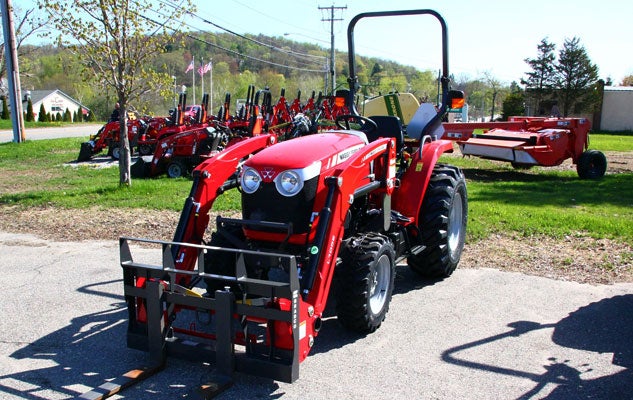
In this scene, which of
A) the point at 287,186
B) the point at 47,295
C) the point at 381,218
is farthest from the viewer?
the point at 47,295

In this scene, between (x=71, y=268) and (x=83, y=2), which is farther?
(x=83, y=2)

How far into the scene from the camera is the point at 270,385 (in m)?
3.84

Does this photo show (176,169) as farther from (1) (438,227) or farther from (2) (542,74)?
(2) (542,74)

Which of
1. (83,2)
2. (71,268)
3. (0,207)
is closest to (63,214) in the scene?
(0,207)

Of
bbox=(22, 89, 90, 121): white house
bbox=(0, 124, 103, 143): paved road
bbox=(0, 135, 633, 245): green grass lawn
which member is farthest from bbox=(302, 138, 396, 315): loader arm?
bbox=(22, 89, 90, 121): white house

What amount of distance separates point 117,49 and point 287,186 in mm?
7873

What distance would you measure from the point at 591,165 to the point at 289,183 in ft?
38.5

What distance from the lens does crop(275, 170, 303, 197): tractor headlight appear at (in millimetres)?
4328

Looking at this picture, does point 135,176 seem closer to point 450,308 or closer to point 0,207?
point 0,207

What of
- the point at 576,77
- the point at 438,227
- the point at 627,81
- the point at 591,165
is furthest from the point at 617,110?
the point at 438,227

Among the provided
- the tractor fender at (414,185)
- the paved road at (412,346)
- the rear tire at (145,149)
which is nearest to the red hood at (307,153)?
the tractor fender at (414,185)

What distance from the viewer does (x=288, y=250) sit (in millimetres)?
4555

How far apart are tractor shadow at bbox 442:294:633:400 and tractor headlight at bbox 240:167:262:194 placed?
192cm

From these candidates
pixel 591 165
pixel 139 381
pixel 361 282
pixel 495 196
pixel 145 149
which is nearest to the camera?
pixel 139 381
